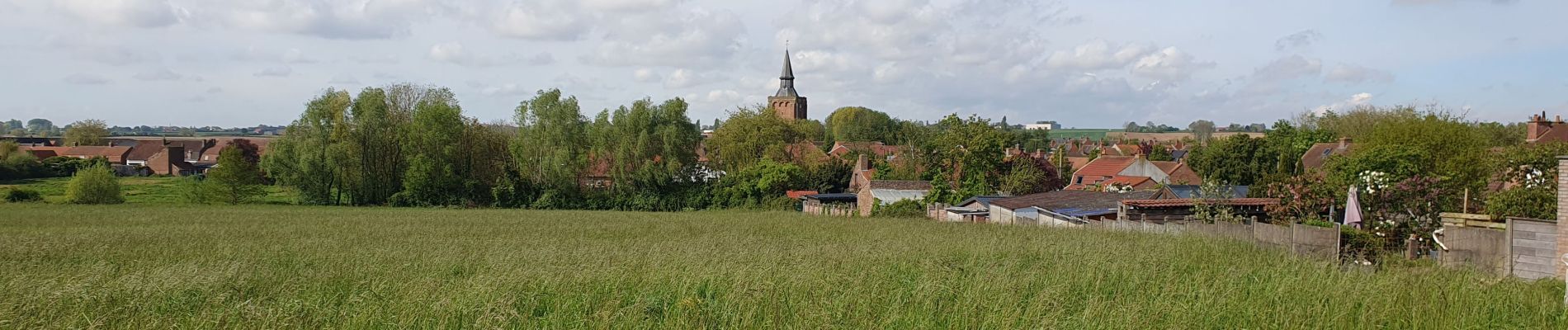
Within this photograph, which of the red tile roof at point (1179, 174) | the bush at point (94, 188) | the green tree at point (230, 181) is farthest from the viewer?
the red tile roof at point (1179, 174)

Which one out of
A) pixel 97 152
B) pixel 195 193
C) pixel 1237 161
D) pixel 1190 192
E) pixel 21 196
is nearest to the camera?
pixel 1190 192

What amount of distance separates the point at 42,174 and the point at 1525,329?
95.2 metres

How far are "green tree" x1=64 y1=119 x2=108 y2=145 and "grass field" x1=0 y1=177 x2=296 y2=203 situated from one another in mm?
42816

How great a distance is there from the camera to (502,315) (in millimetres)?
8664

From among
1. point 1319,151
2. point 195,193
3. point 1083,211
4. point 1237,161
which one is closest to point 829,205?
point 1083,211

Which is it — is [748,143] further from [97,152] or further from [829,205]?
[97,152]

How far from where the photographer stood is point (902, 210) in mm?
38844

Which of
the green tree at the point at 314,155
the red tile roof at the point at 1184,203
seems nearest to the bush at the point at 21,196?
the green tree at the point at 314,155

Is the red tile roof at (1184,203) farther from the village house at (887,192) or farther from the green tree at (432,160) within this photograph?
the green tree at (432,160)

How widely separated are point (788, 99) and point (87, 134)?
287ft

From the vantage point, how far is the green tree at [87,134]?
4754 inches

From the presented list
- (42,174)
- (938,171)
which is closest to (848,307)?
(938,171)

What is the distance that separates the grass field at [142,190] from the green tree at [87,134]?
4282 cm

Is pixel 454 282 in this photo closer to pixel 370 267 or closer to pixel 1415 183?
pixel 370 267
